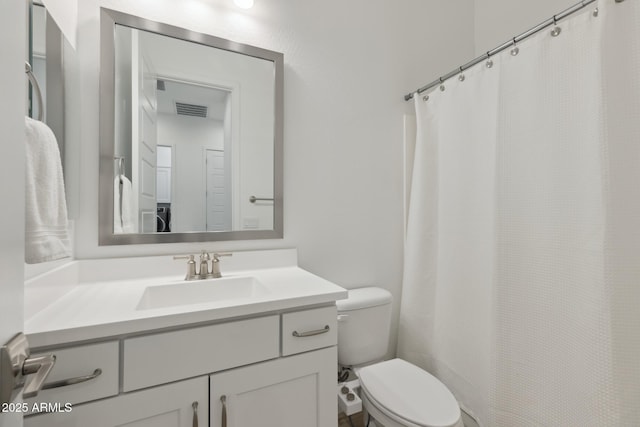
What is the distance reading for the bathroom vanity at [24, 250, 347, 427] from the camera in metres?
0.72

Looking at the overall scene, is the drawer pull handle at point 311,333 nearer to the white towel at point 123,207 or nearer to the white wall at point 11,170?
the white wall at point 11,170

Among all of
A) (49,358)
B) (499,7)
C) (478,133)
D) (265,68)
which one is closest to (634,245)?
(478,133)

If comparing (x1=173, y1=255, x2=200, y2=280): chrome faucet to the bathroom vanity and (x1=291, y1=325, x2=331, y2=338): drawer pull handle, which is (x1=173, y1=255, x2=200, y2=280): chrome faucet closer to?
the bathroom vanity

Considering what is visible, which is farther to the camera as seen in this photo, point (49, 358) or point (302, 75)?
point (302, 75)

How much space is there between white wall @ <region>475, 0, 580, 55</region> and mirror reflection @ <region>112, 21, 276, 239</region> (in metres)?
1.59

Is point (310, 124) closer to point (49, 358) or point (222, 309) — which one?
point (222, 309)

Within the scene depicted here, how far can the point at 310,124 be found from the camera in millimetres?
1578

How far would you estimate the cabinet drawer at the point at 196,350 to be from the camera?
0.77 meters

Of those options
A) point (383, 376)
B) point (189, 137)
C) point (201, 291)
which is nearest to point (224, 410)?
point (201, 291)

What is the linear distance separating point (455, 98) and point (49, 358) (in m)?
1.77

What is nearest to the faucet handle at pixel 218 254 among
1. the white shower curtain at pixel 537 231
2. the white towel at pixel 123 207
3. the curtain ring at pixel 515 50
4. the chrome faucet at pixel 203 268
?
the chrome faucet at pixel 203 268

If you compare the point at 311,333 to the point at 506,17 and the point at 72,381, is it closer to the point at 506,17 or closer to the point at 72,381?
the point at 72,381

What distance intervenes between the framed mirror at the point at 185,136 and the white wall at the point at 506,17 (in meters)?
1.55

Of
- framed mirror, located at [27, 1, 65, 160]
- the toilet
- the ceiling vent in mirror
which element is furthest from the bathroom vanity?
the ceiling vent in mirror
